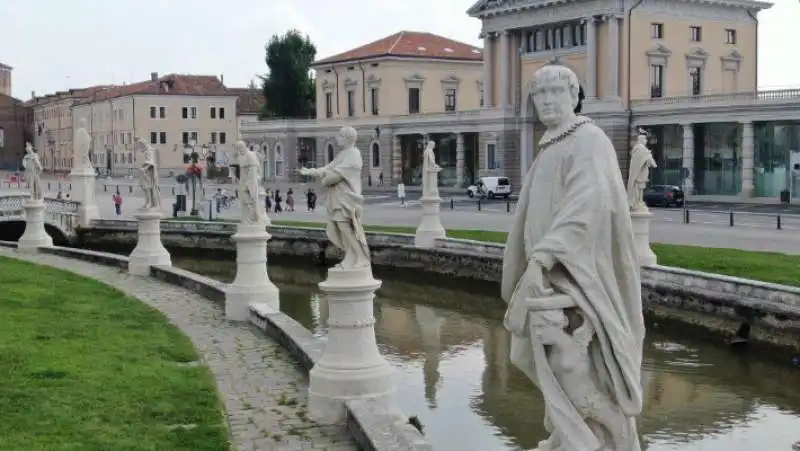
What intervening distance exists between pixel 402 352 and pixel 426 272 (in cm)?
969

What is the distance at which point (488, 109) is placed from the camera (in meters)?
60.9

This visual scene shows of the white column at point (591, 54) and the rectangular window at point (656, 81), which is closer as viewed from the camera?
the white column at point (591, 54)

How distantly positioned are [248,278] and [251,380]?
443cm

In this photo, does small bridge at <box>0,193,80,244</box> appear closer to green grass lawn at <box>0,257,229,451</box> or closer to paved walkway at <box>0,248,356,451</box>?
paved walkway at <box>0,248,356,451</box>

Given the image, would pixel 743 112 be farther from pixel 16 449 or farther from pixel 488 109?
pixel 16 449

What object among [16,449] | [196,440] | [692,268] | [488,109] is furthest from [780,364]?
[488,109]

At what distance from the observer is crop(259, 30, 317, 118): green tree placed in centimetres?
8612

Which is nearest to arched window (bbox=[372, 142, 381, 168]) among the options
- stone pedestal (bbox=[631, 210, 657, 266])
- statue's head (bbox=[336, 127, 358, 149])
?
stone pedestal (bbox=[631, 210, 657, 266])

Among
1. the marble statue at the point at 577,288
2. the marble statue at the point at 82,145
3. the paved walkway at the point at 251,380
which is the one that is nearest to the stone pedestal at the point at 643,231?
the paved walkway at the point at 251,380

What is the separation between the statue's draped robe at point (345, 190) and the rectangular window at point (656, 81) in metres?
49.3

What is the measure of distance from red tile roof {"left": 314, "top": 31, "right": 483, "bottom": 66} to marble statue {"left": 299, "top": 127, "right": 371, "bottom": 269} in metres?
60.5

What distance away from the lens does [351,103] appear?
7331cm

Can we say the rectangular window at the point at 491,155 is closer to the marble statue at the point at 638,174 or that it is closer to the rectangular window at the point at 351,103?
the rectangular window at the point at 351,103

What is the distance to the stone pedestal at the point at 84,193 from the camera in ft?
114
